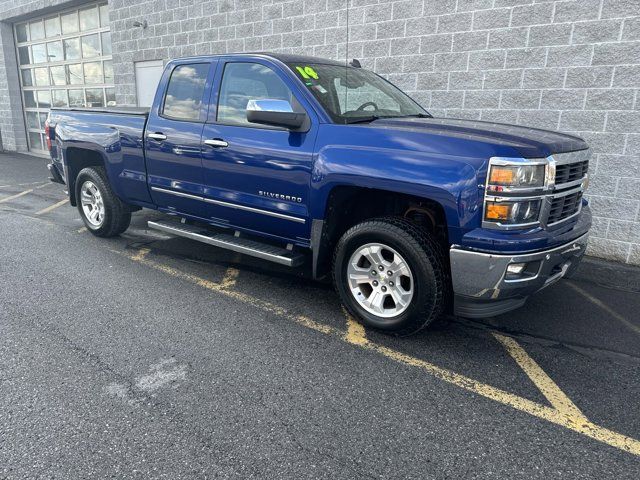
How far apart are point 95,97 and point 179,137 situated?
10.1 metres

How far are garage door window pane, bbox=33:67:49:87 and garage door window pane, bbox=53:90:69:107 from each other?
560 mm

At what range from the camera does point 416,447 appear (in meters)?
2.42

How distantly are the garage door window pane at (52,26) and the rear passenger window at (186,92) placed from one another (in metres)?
11.6

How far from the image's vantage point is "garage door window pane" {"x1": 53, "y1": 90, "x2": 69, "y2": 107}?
14234 mm

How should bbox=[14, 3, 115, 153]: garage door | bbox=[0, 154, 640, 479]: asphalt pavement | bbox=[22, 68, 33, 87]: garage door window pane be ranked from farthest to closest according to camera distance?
bbox=[22, 68, 33, 87]: garage door window pane → bbox=[14, 3, 115, 153]: garage door → bbox=[0, 154, 640, 479]: asphalt pavement

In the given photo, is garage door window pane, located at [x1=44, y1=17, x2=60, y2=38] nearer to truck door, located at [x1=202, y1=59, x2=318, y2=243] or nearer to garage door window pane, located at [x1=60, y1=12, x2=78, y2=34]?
garage door window pane, located at [x1=60, y1=12, x2=78, y2=34]

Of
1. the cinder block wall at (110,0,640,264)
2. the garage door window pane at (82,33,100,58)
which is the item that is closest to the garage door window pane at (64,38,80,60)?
the garage door window pane at (82,33,100,58)

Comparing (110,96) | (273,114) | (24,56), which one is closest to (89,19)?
(110,96)

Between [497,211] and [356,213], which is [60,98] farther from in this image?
[497,211]

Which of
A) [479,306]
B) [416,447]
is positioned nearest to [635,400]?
[479,306]

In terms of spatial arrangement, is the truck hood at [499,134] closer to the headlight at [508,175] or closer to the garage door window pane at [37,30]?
the headlight at [508,175]

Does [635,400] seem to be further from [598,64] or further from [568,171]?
[598,64]

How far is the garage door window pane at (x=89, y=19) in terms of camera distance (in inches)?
491

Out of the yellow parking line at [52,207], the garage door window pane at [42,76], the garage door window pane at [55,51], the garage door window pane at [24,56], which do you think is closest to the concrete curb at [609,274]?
the yellow parking line at [52,207]
